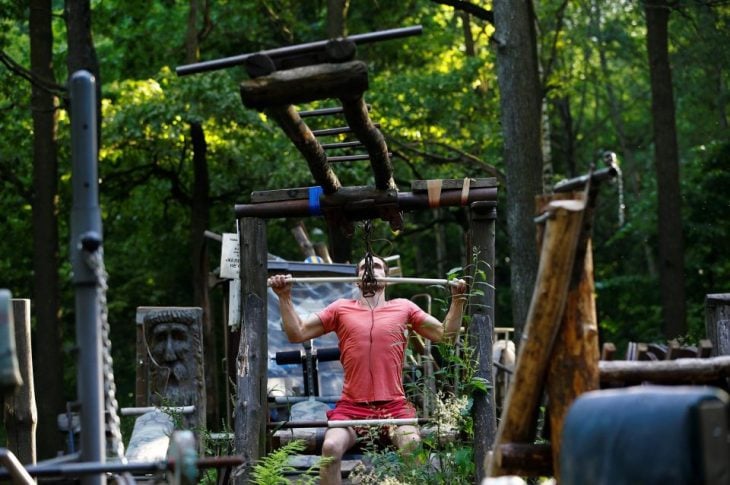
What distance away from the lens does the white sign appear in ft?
39.5

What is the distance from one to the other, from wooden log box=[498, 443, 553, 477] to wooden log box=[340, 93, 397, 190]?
66.7 inches

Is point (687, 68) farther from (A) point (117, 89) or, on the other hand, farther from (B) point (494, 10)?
(B) point (494, 10)

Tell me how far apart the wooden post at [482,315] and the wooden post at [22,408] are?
3065 mm

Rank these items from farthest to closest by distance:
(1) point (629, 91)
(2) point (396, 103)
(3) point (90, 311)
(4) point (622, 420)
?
(1) point (629, 91) < (2) point (396, 103) < (3) point (90, 311) < (4) point (622, 420)

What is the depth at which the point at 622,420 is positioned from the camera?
402 centimetres

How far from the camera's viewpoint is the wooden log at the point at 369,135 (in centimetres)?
641

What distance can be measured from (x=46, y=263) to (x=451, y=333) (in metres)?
10.6

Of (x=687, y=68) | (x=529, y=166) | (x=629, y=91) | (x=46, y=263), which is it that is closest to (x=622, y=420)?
(x=529, y=166)

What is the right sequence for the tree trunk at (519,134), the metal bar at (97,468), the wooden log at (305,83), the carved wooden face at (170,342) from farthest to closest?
1. the tree trunk at (519,134)
2. the carved wooden face at (170,342)
3. the wooden log at (305,83)
4. the metal bar at (97,468)

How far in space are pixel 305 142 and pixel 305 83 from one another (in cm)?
127

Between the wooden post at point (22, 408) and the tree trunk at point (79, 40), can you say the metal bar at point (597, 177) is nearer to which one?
the wooden post at point (22, 408)

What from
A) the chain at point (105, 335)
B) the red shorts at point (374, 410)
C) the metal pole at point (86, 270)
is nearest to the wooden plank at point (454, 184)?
the red shorts at point (374, 410)

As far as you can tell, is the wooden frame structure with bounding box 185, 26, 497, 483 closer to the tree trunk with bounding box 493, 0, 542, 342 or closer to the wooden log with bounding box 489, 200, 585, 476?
the wooden log with bounding box 489, 200, 585, 476

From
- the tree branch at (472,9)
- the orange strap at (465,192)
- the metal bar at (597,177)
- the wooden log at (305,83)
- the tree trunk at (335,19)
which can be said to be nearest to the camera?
the metal bar at (597,177)
